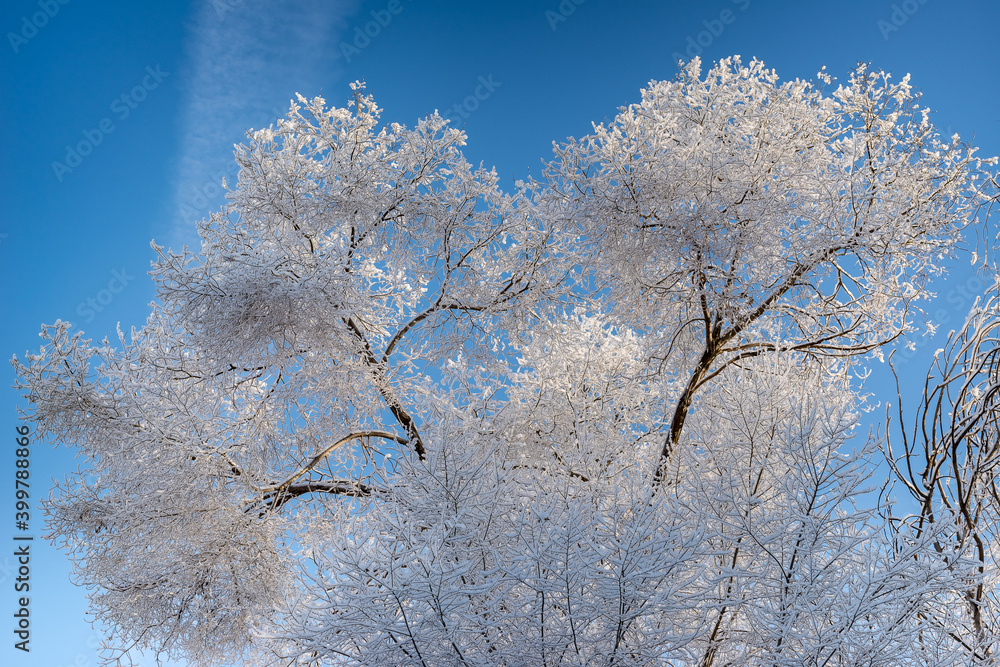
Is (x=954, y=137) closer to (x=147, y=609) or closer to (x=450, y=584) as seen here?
(x=450, y=584)

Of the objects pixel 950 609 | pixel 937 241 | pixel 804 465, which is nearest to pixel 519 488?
pixel 804 465

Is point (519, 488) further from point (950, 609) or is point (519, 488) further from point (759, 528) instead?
point (950, 609)

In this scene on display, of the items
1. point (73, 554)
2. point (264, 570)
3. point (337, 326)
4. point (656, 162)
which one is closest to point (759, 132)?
point (656, 162)

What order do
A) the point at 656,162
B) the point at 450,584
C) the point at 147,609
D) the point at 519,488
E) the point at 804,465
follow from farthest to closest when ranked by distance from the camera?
the point at 147,609 → the point at 656,162 → the point at 519,488 → the point at 804,465 → the point at 450,584

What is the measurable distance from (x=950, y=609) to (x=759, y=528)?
30.3 inches

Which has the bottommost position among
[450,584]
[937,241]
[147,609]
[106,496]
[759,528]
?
[450,584]

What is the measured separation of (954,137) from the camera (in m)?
6.43

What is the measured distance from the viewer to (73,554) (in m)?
7.48

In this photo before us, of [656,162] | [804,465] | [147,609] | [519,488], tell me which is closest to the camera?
[804,465]

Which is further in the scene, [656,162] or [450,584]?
[656,162]

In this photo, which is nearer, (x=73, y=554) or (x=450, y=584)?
(x=450, y=584)

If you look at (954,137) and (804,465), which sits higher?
(954,137)

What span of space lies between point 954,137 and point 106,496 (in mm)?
9236

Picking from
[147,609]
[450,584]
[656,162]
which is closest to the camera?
[450,584]
